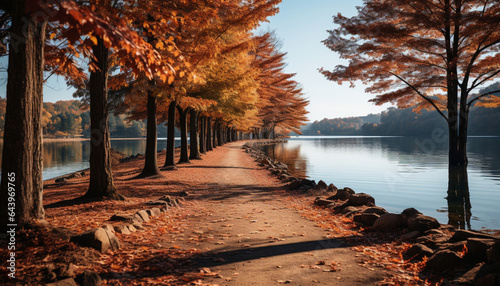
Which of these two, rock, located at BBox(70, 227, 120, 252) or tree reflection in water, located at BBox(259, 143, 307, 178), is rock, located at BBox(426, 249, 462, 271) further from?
tree reflection in water, located at BBox(259, 143, 307, 178)

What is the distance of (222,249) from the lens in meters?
5.09

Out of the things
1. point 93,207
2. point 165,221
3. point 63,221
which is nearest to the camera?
point 63,221

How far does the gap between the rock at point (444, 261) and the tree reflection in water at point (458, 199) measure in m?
4.68

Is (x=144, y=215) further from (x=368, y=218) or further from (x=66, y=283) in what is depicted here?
(x=368, y=218)

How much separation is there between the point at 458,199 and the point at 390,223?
6.84 metres

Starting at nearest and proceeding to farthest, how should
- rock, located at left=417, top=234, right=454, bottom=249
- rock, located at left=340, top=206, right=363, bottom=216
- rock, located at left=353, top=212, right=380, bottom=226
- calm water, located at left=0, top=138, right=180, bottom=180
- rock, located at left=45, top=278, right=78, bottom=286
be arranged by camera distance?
rock, located at left=45, top=278, right=78, bottom=286 → rock, located at left=417, top=234, right=454, bottom=249 → rock, located at left=353, top=212, right=380, bottom=226 → rock, located at left=340, top=206, right=363, bottom=216 → calm water, located at left=0, top=138, right=180, bottom=180

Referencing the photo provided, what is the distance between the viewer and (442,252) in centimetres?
428

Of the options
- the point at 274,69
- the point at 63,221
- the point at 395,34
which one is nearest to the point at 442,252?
the point at 63,221

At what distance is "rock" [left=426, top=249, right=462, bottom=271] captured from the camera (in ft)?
13.6

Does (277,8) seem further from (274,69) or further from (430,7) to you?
(274,69)

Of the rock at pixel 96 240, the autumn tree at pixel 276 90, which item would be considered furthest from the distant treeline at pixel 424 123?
the rock at pixel 96 240

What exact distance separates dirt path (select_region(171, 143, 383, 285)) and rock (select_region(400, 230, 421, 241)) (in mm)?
1220

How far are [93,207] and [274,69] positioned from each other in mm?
34883

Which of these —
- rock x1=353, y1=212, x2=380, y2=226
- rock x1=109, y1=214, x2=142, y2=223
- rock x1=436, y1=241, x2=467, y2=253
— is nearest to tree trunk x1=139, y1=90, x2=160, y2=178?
rock x1=109, y1=214, x2=142, y2=223
